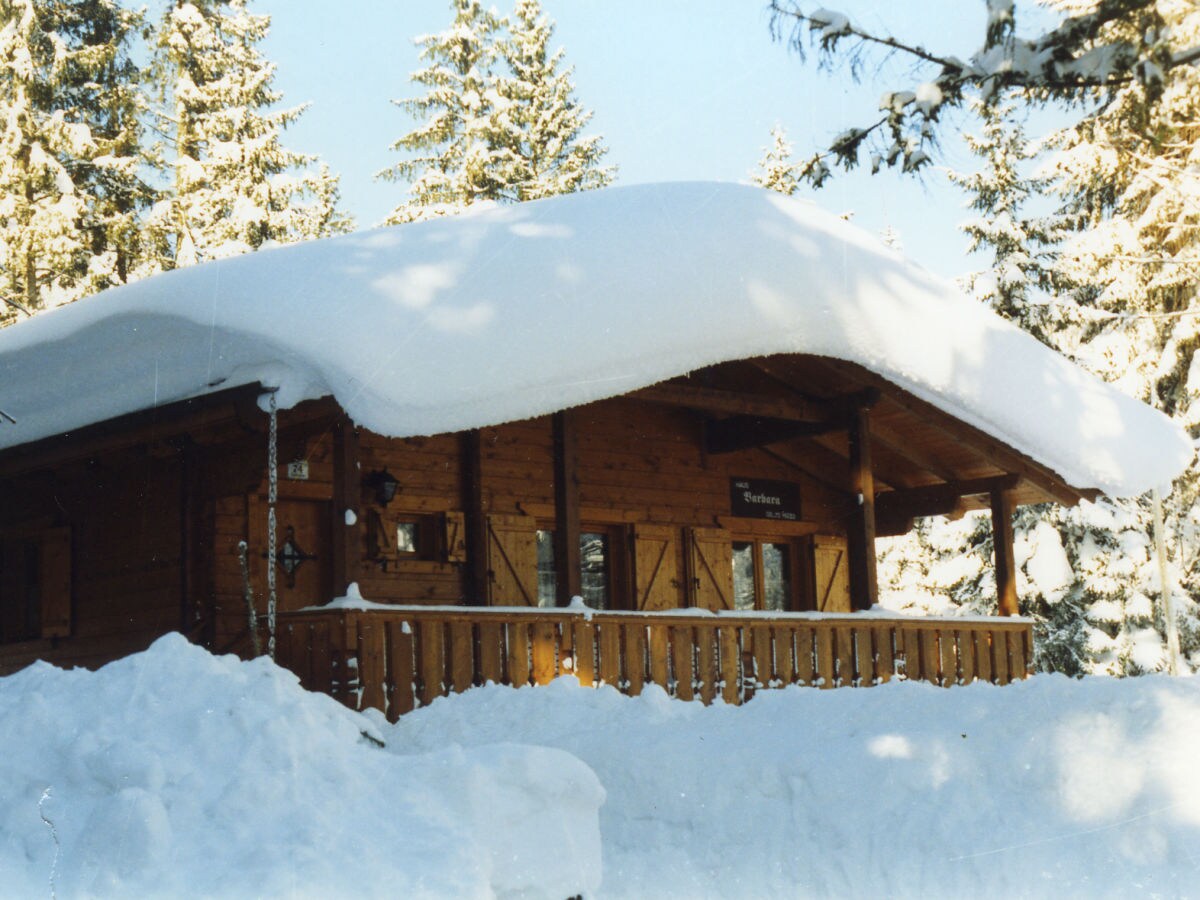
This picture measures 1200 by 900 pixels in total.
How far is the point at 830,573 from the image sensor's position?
18.4 metres

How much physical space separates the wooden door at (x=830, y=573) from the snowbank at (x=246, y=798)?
38.3 feet

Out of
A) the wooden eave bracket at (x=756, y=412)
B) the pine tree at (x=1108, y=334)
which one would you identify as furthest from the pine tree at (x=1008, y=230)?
the wooden eave bracket at (x=756, y=412)

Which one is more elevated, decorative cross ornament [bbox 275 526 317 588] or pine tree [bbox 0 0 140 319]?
pine tree [bbox 0 0 140 319]

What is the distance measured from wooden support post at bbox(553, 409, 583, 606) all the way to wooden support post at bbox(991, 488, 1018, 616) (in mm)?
5911

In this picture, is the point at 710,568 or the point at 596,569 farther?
the point at 710,568

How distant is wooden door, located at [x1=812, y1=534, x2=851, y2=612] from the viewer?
18.1 meters

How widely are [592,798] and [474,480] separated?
7956 millimetres

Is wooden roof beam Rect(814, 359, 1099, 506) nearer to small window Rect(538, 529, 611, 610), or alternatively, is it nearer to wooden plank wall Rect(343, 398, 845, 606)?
wooden plank wall Rect(343, 398, 845, 606)

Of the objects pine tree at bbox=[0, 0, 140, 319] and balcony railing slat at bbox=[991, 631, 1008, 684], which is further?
pine tree at bbox=[0, 0, 140, 319]

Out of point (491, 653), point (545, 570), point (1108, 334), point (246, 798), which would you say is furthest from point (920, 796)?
point (1108, 334)

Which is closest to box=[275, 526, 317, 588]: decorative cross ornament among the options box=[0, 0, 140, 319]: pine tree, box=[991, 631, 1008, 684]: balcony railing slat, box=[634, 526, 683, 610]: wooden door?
box=[634, 526, 683, 610]: wooden door

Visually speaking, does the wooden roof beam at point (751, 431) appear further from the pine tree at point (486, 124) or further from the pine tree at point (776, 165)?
the pine tree at point (776, 165)

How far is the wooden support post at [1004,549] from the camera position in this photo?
16.0m

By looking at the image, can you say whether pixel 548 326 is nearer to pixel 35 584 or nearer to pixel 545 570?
pixel 545 570
